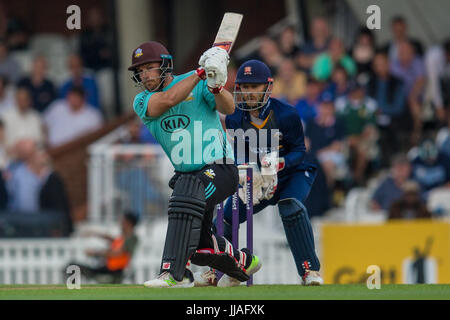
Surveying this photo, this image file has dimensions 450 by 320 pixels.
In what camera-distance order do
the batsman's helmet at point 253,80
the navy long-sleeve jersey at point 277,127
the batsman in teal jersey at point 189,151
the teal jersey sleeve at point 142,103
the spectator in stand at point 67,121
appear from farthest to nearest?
1. the spectator in stand at point 67,121
2. the navy long-sleeve jersey at point 277,127
3. the batsman's helmet at point 253,80
4. the teal jersey sleeve at point 142,103
5. the batsman in teal jersey at point 189,151

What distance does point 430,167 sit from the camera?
13961 mm

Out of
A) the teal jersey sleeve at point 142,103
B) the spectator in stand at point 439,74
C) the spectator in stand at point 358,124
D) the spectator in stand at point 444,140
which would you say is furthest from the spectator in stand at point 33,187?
the teal jersey sleeve at point 142,103

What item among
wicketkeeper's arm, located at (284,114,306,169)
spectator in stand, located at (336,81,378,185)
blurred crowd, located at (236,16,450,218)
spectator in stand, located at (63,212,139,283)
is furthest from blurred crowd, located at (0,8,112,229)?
wicketkeeper's arm, located at (284,114,306,169)

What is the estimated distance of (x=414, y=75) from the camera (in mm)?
14711

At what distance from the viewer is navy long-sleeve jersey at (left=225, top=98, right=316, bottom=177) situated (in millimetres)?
8836

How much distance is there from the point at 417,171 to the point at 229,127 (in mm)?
5608

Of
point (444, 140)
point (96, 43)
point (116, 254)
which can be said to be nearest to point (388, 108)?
point (444, 140)

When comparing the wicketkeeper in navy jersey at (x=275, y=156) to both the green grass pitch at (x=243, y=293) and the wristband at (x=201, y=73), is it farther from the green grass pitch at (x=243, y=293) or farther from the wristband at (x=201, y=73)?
the wristband at (x=201, y=73)

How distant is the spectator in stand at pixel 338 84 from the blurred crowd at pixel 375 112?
13mm

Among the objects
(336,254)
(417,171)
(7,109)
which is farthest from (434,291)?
(7,109)

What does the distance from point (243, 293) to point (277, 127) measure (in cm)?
173

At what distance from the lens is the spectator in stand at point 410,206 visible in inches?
526

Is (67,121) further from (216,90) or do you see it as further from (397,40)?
(216,90)

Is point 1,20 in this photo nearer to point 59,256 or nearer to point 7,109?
point 7,109
